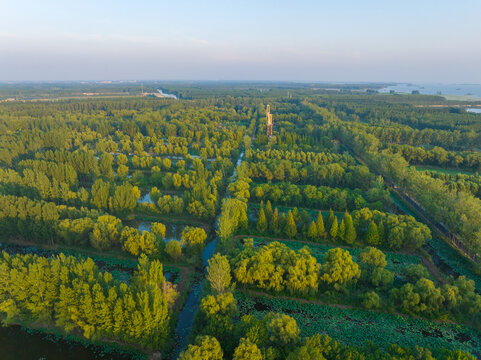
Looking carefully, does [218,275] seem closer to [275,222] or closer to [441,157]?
[275,222]

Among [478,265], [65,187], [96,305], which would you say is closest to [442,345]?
[478,265]

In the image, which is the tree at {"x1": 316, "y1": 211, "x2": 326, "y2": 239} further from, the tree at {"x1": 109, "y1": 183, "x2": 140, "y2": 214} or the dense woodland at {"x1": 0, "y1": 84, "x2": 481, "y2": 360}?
the tree at {"x1": 109, "y1": 183, "x2": 140, "y2": 214}

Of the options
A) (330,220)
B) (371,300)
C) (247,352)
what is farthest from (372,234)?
(247,352)

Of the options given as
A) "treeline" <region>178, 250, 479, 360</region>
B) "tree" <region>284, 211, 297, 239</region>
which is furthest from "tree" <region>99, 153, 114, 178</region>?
"treeline" <region>178, 250, 479, 360</region>

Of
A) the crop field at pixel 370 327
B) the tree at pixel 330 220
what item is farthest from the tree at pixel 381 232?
the crop field at pixel 370 327

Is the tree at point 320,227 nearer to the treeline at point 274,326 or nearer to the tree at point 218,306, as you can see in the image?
the treeline at point 274,326

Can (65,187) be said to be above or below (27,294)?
above

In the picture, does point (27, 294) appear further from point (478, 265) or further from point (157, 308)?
point (478, 265)
